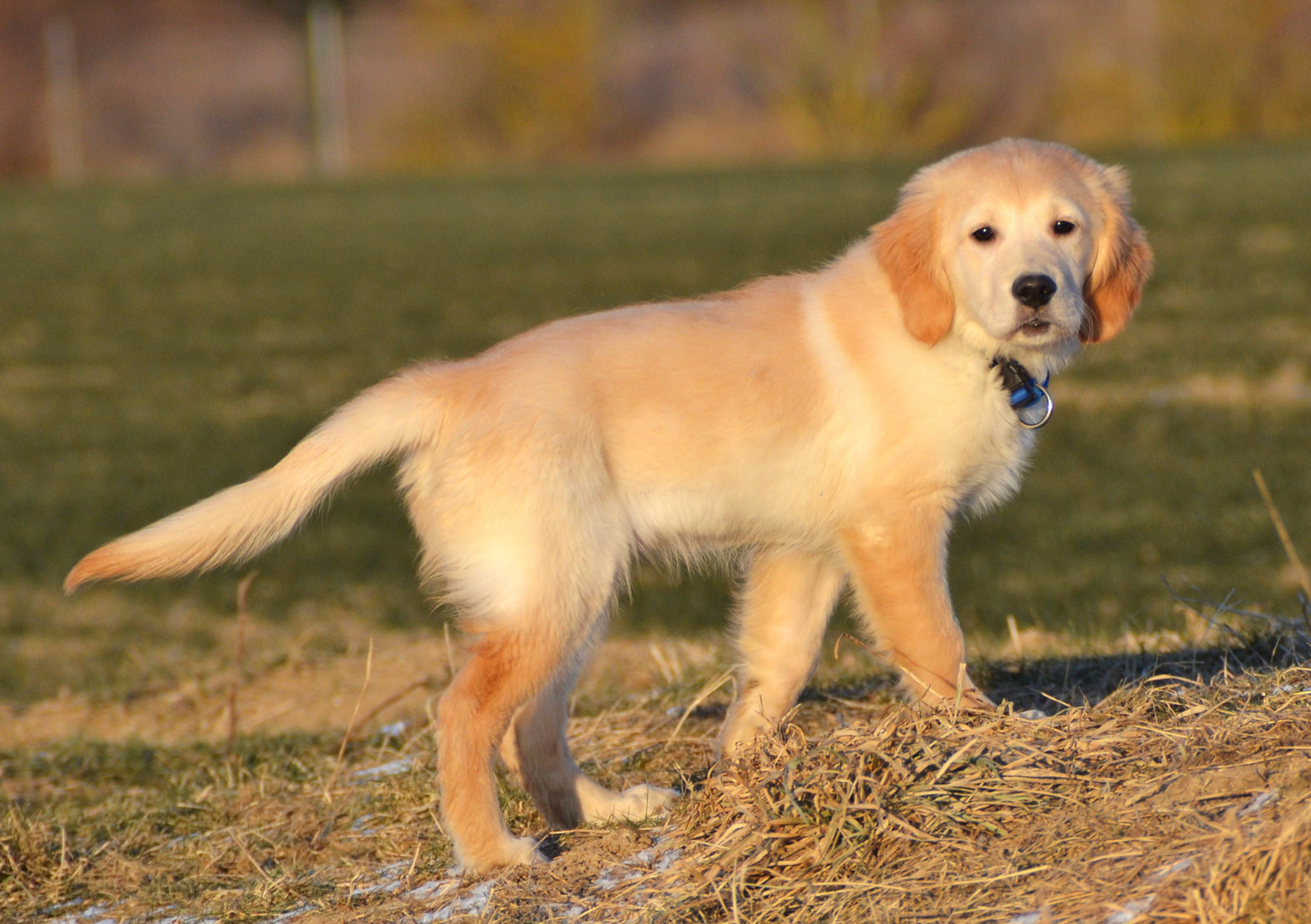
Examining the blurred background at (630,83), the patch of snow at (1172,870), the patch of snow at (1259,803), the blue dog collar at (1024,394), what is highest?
the blurred background at (630,83)

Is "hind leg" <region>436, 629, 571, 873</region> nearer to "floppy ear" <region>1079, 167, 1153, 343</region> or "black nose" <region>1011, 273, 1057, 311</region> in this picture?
"black nose" <region>1011, 273, 1057, 311</region>

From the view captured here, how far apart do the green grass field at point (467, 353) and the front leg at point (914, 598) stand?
135 cm

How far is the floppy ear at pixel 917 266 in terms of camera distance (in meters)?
3.23

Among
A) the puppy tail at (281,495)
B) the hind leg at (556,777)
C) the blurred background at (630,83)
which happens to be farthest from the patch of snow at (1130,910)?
the blurred background at (630,83)

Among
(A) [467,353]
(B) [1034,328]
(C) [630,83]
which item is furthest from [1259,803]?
(C) [630,83]

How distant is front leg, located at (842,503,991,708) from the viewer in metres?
3.10

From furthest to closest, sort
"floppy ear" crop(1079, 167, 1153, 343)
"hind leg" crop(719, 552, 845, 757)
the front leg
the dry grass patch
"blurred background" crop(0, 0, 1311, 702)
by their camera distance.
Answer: "blurred background" crop(0, 0, 1311, 702) → "hind leg" crop(719, 552, 845, 757) → "floppy ear" crop(1079, 167, 1153, 343) → the front leg → the dry grass patch

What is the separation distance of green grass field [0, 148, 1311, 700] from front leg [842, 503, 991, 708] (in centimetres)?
135

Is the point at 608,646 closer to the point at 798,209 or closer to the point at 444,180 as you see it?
the point at 798,209

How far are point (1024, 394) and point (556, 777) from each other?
126cm

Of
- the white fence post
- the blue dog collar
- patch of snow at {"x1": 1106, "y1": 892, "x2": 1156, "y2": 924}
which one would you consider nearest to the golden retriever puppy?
the blue dog collar

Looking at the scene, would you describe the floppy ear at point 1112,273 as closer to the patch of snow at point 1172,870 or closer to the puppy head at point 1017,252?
the puppy head at point 1017,252

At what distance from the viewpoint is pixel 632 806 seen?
3225mm

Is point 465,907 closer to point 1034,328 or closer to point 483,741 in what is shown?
point 483,741
